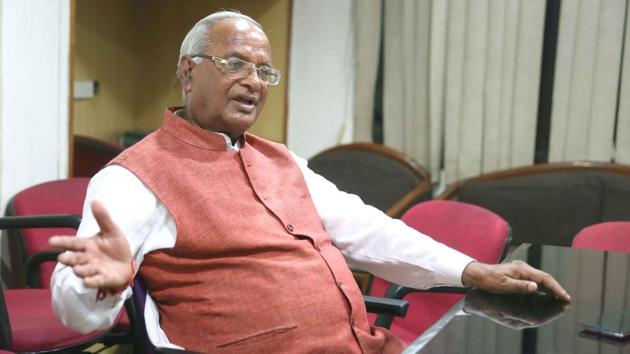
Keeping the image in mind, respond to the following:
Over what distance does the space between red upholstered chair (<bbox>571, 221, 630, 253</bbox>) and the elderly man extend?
0.70 meters

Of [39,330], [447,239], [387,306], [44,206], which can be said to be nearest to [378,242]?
[387,306]

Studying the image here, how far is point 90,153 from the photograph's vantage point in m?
3.82

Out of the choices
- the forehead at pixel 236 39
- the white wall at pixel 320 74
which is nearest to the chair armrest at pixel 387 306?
the forehead at pixel 236 39

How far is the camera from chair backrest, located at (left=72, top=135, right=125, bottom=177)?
3.76m

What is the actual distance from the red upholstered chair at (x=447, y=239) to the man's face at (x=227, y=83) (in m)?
0.90

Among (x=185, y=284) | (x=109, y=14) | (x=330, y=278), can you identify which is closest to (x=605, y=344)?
(x=330, y=278)

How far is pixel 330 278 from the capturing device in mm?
1749

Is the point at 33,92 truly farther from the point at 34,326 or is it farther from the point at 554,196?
the point at 554,196

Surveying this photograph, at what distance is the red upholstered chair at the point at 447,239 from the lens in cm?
242

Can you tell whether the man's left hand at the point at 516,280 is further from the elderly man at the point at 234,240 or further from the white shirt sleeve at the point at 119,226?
the white shirt sleeve at the point at 119,226

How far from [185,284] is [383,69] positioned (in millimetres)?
2622

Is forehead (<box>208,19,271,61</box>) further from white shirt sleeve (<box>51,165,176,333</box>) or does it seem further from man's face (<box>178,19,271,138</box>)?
white shirt sleeve (<box>51,165,176,333</box>)

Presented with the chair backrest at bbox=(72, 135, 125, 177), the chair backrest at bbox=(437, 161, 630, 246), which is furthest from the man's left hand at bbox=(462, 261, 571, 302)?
the chair backrest at bbox=(72, 135, 125, 177)

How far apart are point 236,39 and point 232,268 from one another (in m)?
0.55
